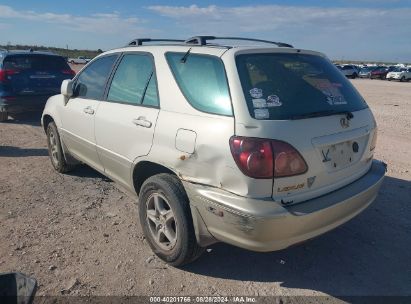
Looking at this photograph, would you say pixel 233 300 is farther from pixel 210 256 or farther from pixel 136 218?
pixel 136 218

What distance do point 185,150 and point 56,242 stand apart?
176cm

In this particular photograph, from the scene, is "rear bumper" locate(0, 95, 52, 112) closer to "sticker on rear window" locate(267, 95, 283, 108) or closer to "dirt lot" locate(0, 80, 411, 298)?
"dirt lot" locate(0, 80, 411, 298)

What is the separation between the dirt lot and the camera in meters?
3.09

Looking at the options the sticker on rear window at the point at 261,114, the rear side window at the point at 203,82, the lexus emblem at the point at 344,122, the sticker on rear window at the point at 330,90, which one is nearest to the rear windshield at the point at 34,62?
the rear side window at the point at 203,82

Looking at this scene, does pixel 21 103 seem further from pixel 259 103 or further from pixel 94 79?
pixel 259 103

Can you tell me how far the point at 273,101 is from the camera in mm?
2811

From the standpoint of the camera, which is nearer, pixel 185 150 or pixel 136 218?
pixel 185 150

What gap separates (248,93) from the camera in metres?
2.77

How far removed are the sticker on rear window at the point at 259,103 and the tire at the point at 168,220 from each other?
89 cm

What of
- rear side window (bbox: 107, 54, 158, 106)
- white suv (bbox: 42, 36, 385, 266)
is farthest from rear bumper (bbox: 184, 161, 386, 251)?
rear side window (bbox: 107, 54, 158, 106)

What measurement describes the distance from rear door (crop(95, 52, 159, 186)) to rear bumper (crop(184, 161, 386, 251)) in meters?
0.79

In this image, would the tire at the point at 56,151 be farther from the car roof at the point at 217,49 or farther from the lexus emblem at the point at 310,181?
the lexus emblem at the point at 310,181

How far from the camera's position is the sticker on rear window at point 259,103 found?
8.99 ft

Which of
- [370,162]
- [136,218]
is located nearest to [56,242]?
[136,218]
